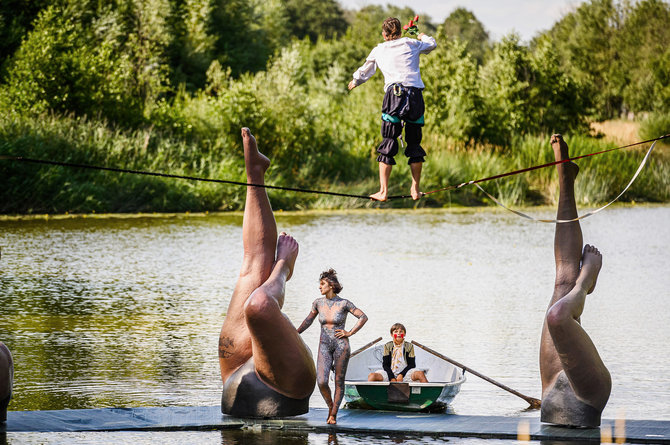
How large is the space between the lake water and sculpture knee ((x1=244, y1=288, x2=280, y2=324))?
3.41 feet

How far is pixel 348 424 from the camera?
9539mm

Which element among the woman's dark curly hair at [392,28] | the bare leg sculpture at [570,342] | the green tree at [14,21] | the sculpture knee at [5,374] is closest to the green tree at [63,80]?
the green tree at [14,21]

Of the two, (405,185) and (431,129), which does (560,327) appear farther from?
(431,129)

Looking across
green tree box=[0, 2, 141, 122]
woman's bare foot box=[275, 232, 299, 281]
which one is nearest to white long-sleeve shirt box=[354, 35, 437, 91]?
woman's bare foot box=[275, 232, 299, 281]

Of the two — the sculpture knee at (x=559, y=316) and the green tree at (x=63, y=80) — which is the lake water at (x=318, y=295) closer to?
the sculpture knee at (x=559, y=316)

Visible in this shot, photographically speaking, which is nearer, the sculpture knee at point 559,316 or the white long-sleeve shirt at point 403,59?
the sculpture knee at point 559,316

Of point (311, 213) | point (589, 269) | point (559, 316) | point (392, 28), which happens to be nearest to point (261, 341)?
point (559, 316)

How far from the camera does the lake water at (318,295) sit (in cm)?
1189

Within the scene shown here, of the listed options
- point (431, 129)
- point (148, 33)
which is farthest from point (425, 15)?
point (431, 129)

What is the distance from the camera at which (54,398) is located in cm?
1098

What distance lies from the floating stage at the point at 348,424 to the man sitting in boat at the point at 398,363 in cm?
41

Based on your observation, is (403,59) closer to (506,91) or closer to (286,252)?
(286,252)

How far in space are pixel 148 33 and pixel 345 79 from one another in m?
14.9

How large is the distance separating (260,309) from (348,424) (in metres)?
1.32
